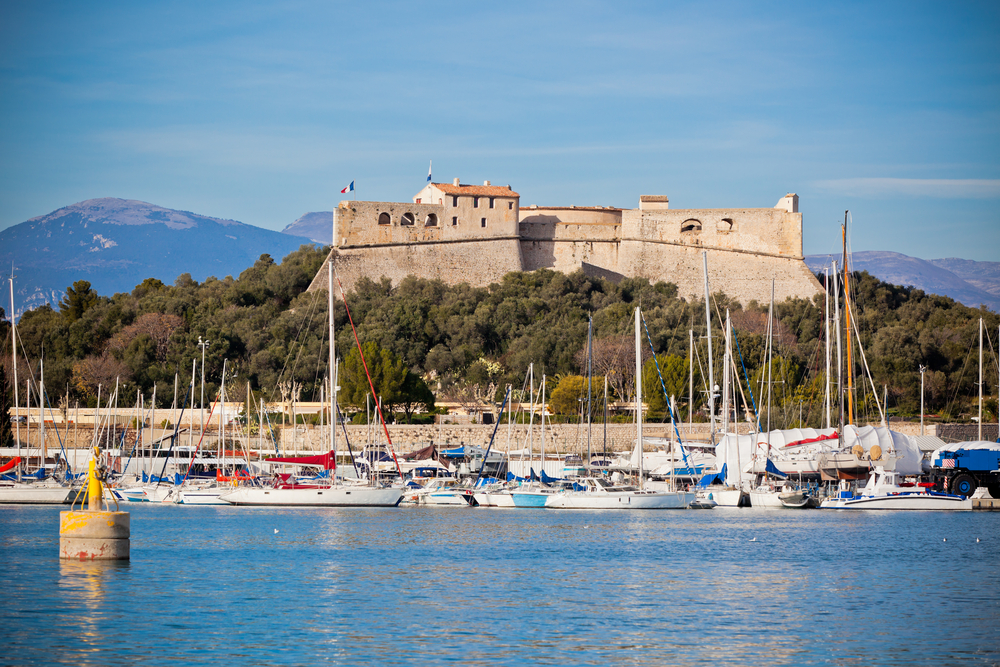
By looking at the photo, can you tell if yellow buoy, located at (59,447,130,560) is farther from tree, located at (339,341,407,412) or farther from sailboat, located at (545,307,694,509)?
tree, located at (339,341,407,412)

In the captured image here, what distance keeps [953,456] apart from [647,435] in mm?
14397

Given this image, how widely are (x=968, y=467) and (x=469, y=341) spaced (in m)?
26.9

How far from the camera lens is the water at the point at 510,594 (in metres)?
12.7

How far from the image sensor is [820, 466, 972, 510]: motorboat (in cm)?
3017

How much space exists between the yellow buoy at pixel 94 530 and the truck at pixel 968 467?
22.0m

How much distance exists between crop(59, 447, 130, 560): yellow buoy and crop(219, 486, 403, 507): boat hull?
12441 millimetres

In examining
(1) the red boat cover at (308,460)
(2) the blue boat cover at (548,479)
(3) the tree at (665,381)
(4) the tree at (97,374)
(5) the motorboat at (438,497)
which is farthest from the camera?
(4) the tree at (97,374)

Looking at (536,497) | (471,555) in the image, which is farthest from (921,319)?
(471,555)

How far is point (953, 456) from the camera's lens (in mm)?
31609

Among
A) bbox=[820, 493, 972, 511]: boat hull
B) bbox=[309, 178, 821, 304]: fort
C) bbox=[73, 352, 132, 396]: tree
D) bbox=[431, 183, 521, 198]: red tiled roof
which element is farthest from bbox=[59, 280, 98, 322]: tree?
bbox=[820, 493, 972, 511]: boat hull

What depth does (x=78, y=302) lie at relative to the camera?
210 feet

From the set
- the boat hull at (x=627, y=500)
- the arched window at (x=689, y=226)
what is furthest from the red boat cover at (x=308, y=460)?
the arched window at (x=689, y=226)

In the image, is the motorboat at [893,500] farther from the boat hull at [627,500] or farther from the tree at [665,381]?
the tree at [665,381]

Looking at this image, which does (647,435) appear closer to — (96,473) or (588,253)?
(588,253)
